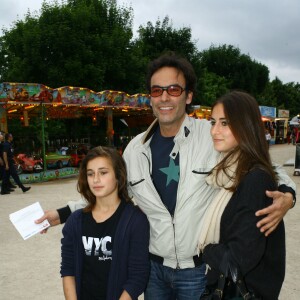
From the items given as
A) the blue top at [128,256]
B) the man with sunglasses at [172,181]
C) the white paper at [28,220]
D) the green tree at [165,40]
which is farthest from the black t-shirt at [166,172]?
the green tree at [165,40]

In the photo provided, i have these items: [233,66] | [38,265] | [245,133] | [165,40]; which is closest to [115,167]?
[245,133]

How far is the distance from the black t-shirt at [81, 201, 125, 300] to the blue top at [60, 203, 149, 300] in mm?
35

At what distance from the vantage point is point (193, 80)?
86.9 inches

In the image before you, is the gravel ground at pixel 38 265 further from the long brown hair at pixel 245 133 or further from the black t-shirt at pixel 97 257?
the long brown hair at pixel 245 133

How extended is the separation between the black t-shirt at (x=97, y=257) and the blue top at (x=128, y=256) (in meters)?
0.04

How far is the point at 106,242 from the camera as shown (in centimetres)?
189

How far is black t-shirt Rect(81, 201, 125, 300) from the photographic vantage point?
74.5 inches

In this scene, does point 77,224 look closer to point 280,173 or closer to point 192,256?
point 192,256

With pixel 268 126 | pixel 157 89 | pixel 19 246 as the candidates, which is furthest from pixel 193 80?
pixel 268 126

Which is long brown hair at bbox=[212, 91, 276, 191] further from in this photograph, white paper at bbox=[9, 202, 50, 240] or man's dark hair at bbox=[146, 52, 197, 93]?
white paper at bbox=[9, 202, 50, 240]

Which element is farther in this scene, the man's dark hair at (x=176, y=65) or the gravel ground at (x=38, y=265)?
the gravel ground at (x=38, y=265)

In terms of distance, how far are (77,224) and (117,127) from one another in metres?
21.3

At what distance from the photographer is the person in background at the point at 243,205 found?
1349mm

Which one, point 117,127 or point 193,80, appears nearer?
point 193,80
